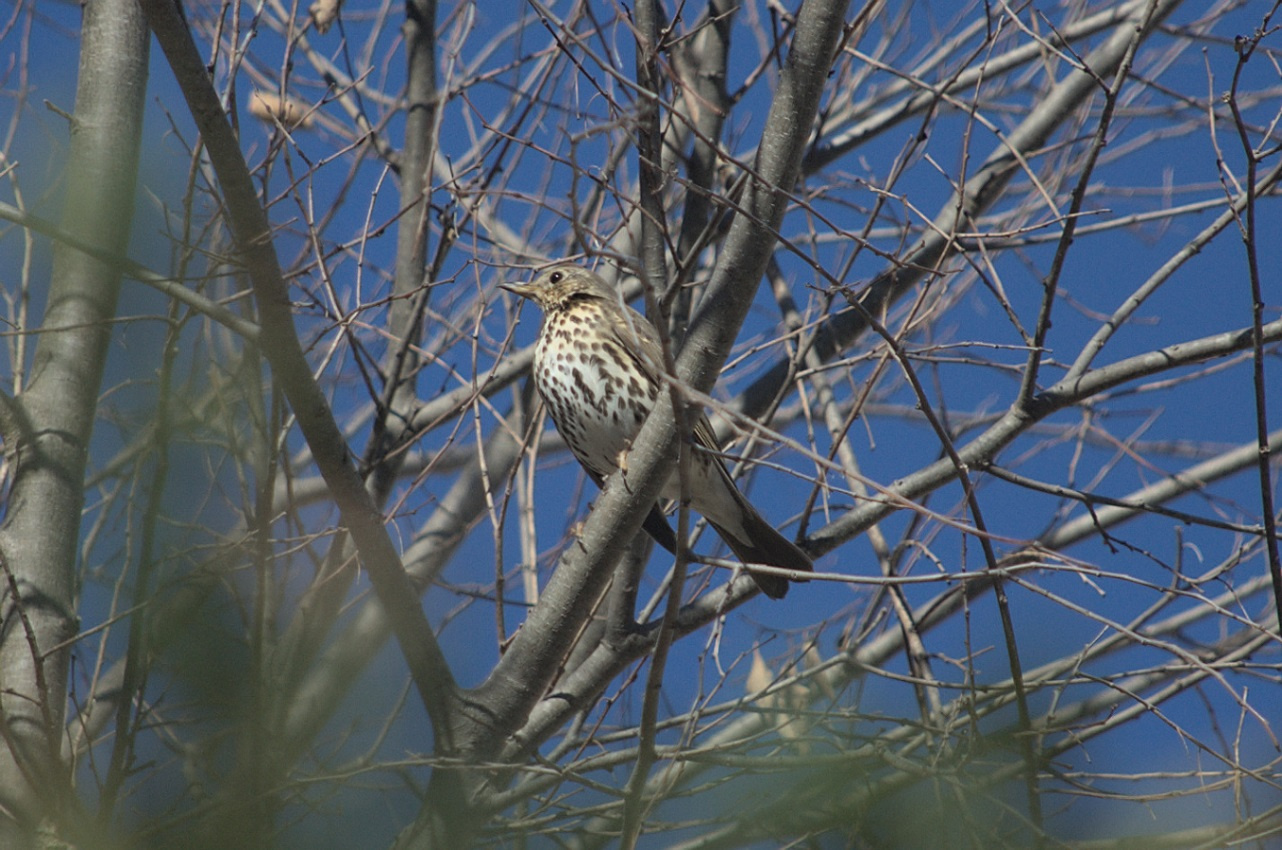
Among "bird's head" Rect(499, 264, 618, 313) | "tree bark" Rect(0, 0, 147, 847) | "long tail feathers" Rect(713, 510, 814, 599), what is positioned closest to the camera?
"tree bark" Rect(0, 0, 147, 847)

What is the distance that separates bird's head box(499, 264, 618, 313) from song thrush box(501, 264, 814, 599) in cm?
4

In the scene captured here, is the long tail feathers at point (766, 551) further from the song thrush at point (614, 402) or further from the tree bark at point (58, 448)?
the tree bark at point (58, 448)

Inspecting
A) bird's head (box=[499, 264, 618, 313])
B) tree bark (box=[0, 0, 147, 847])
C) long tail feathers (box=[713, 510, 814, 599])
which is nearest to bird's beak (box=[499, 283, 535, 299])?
bird's head (box=[499, 264, 618, 313])

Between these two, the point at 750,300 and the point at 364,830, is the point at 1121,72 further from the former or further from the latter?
the point at 364,830

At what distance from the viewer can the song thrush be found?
13.8 feet

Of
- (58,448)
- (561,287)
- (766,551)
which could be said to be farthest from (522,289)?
(58,448)

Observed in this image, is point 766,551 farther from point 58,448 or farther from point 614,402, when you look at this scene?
point 58,448

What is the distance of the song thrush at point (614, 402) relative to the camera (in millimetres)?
4191

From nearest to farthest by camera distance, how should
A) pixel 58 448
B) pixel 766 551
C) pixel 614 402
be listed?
pixel 58 448 → pixel 766 551 → pixel 614 402

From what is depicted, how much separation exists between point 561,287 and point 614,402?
65cm

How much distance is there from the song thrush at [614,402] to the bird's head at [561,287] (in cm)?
4

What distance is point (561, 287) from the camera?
4652mm

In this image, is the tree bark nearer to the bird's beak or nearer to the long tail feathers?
the bird's beak

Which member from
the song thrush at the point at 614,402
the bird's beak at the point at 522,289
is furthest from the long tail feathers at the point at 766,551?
the bird's beak at the point at 522,289
